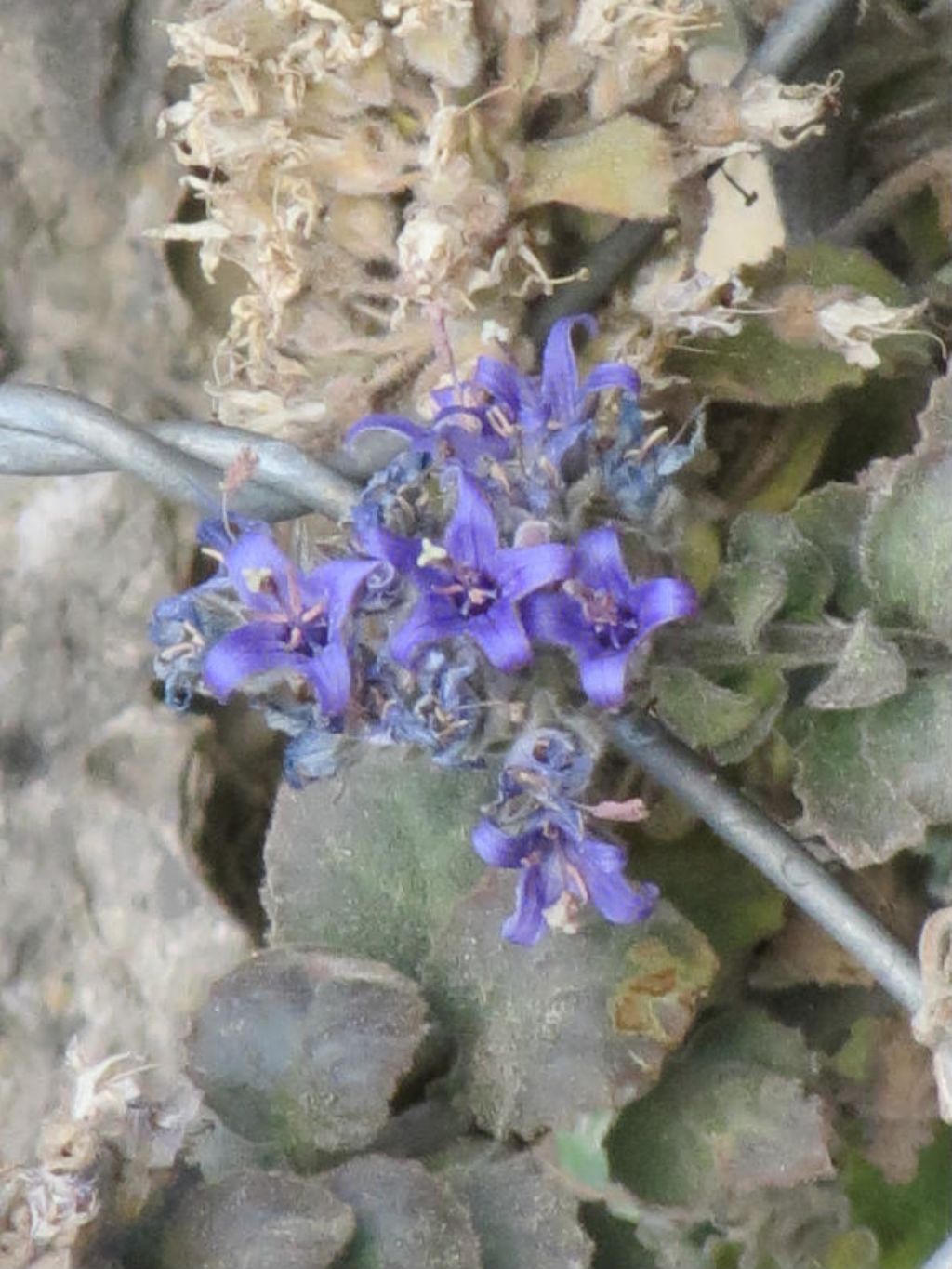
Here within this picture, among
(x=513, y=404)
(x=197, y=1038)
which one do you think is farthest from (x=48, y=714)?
(x=513, y=404)

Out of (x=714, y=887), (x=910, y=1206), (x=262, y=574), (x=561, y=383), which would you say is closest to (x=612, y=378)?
(x=561, y=383)

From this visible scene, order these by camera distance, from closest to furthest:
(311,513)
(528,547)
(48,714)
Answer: (528,547)
(311,513)
(48,714)

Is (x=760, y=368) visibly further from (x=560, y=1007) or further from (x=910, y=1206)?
(x=910, y=1206)

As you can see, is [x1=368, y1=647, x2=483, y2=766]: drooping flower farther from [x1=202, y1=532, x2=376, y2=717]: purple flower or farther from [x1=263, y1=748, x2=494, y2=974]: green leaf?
[x1=263, y1=748, x2=494, y2=974]: green leaf

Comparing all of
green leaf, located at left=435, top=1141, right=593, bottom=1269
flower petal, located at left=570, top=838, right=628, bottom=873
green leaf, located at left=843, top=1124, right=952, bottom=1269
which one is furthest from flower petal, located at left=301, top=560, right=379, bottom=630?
green leaf, located at left=843, top=1124, right=952, bottom=1269

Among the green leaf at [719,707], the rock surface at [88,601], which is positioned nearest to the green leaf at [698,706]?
the green leaf at [719,707]

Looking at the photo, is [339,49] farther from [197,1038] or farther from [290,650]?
[197,1038]

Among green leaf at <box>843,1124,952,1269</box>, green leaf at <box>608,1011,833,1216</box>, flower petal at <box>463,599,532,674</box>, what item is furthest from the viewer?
green leaf at <box>843,1124,952,1269</box>
